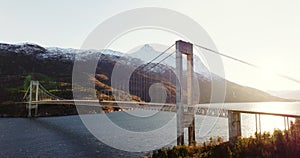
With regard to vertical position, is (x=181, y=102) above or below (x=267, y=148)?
above

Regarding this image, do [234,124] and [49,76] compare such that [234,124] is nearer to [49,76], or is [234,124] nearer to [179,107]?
[179,107]

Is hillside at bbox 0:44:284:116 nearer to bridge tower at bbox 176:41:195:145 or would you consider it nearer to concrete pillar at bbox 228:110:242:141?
bridge tower at bbox 176:41:195:145

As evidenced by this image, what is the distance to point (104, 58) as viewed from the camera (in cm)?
13875

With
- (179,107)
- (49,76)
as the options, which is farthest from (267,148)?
(49,76)

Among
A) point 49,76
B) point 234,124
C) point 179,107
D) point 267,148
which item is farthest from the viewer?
point 49,76

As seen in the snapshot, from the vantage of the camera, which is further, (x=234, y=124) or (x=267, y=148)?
(x=234, y=124)

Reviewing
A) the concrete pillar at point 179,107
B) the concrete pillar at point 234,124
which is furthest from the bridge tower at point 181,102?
the concrete pillar at point 234,124

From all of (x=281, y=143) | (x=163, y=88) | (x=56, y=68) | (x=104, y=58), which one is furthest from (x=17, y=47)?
(x=281, y=143)

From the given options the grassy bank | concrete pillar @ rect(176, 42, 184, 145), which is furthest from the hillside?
the grassy bank

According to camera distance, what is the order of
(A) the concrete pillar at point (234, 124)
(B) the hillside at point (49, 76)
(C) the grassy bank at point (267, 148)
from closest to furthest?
(C) the grassy bank at point (267, 148) → (A) the concrete pillar at point (234, 124) → (B) the hillside at point (49, 76)

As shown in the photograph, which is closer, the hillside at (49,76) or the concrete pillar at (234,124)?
the concrete pillar at (234,124)

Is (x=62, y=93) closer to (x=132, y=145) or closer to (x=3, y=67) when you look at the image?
(x=3, y=67)

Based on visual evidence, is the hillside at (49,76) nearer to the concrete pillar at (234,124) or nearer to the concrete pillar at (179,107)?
the concrete pillar at (179,107)

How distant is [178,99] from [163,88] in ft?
176
